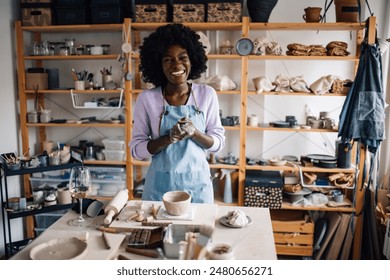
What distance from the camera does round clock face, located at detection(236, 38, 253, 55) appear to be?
233 cm

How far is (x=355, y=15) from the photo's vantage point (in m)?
2.26

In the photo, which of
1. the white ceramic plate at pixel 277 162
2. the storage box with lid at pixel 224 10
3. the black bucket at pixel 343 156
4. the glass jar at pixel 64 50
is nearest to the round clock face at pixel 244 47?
the storage box with lid at pixel 224 10

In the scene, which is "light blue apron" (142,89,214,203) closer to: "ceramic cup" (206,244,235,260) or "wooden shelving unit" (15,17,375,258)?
"ceramic cup" (206,244,235,260)

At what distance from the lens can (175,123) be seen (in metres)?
1.45

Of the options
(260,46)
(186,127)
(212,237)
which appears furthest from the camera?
(260,46)

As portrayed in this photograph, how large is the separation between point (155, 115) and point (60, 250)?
26.9 inches

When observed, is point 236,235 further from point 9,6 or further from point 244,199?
point 9,6

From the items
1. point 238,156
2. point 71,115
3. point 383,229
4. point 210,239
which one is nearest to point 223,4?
point 238,156

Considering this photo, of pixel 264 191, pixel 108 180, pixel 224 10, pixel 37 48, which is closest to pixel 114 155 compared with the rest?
pixel 108 180

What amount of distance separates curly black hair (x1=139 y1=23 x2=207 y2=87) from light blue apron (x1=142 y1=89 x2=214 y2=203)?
178 mm

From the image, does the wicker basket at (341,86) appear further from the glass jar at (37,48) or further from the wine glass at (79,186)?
the glass jar at (37,48)

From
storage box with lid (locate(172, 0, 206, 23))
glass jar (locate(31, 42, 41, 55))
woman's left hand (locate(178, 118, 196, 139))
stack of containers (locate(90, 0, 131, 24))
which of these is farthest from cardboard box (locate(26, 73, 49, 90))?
woman's left hand (locate(178, 118, 196, 139))

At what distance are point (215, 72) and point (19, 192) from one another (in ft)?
5.28

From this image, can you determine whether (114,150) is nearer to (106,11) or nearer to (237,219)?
(106,11)
